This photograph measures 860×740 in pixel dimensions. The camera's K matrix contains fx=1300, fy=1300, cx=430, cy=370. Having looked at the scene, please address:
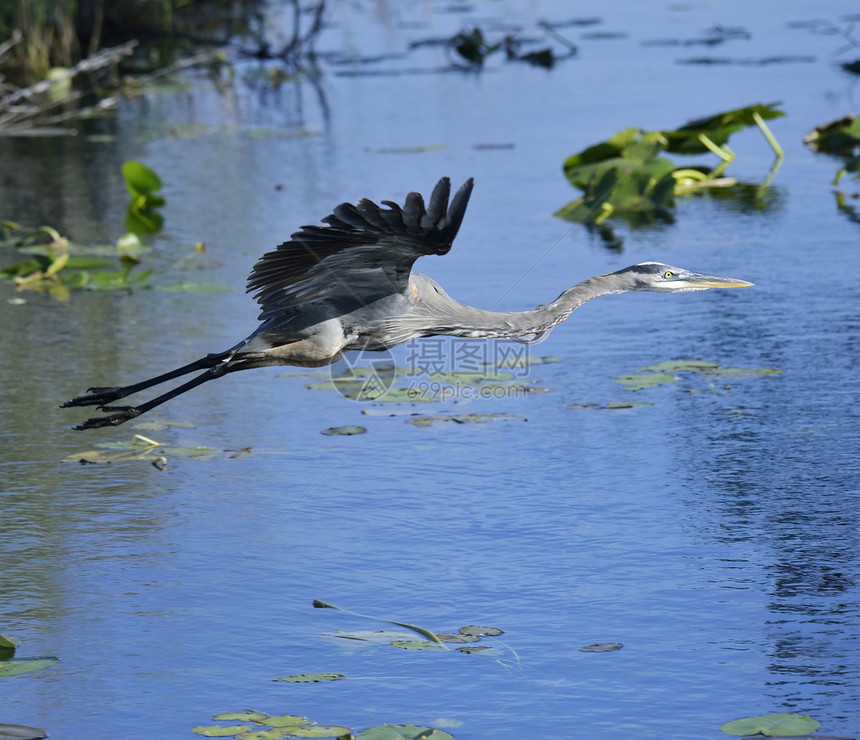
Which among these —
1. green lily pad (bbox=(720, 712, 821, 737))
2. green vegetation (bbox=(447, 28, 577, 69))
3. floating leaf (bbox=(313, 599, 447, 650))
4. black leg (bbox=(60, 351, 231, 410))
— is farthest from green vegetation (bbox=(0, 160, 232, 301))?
green vegetation (bbox=(447, 28, 577, 69))

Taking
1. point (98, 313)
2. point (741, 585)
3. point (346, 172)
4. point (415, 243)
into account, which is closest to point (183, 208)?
point (346, 172)

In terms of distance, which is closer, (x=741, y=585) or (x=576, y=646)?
(x=576, y=646)

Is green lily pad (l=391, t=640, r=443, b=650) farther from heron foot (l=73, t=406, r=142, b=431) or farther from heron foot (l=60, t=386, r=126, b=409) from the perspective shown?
heron foot (l=60, t=386, r=126, b=409)

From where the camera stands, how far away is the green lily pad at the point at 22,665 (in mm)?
3629

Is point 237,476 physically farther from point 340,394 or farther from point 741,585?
point 741,585

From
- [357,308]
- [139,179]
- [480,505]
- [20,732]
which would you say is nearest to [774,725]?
[480,505]

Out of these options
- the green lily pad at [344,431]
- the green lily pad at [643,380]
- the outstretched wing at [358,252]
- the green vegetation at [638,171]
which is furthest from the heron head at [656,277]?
the green vegetation at [638,171]

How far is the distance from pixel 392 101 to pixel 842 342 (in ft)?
25.2

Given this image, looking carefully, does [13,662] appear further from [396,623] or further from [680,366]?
[680,366]

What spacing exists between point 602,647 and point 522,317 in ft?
4.85

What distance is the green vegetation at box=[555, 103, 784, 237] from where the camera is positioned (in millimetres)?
8695

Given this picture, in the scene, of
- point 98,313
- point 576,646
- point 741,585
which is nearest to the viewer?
point 576,646

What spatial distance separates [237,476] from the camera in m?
5.15

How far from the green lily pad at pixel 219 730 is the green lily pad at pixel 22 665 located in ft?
2.01
